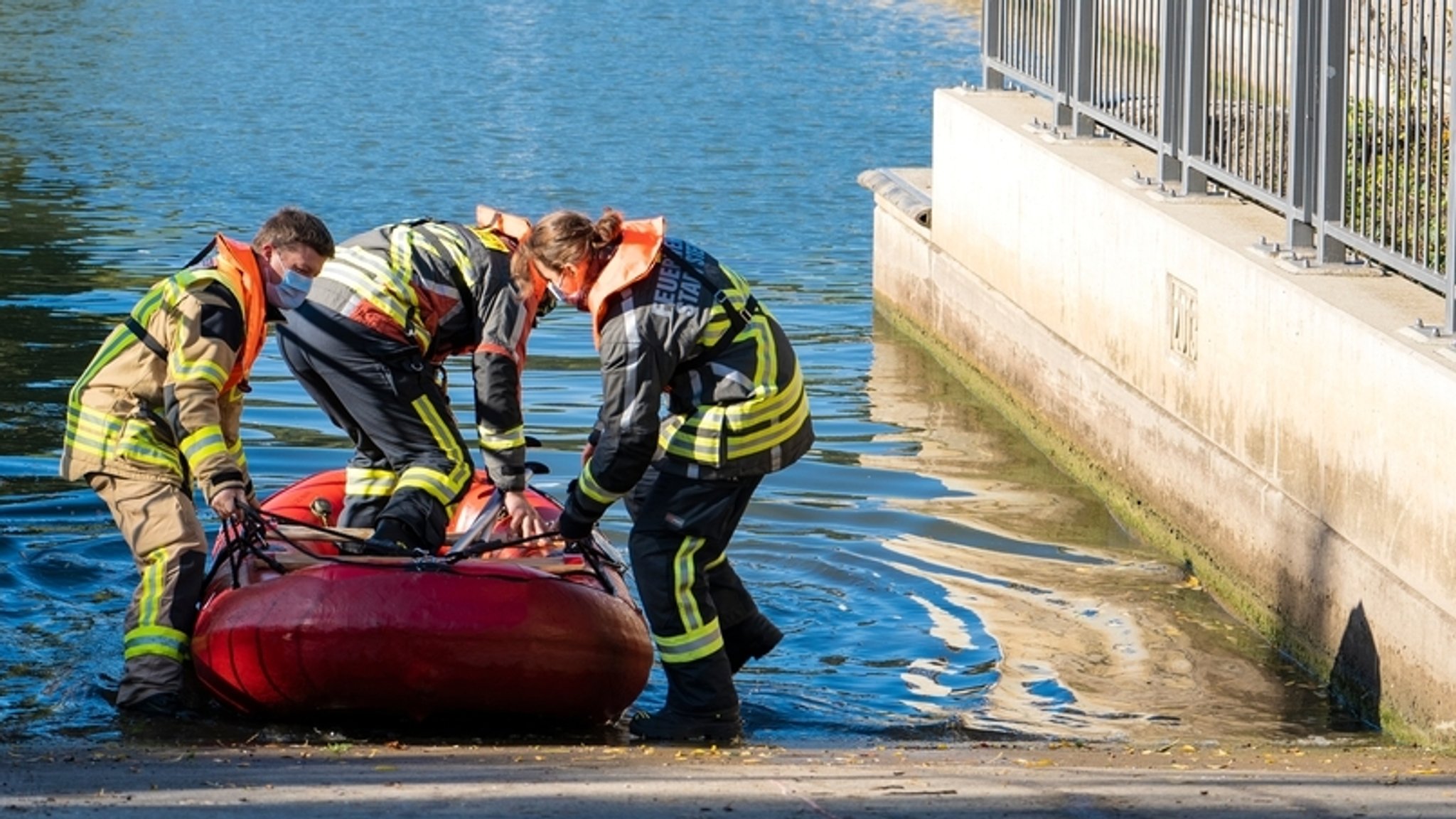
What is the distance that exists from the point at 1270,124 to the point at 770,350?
3.53 m

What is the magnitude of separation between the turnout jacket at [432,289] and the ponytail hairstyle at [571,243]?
0.89 m

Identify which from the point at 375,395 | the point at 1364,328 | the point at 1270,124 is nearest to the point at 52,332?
the point at 375,395

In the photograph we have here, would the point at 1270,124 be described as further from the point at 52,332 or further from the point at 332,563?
the point at 52,332

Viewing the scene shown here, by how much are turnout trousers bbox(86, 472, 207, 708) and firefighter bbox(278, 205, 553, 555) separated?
2.10 feet

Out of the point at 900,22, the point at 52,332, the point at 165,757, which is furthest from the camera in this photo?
the point at 900,22

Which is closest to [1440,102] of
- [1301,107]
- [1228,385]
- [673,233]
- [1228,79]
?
[1301,107]

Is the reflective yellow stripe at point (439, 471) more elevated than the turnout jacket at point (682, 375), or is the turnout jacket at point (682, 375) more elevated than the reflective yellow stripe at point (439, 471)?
the turnout jacket at point (682, 375)

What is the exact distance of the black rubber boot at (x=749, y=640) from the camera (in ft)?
29.8

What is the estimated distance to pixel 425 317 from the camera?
9.05 meters

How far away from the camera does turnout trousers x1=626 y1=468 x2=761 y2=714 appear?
8094 mm

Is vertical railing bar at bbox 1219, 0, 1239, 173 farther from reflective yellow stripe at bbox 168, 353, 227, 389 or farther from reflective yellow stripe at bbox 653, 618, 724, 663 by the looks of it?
reflective yellow stripe at bbox 168, 353, 227, 389

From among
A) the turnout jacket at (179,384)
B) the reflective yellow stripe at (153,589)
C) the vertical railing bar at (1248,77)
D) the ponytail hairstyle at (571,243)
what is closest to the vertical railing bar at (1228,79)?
the vertical railing bar at (1248,77)

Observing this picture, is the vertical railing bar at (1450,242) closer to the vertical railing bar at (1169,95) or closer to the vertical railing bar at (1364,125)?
the vertical railing bar at (1364,125)

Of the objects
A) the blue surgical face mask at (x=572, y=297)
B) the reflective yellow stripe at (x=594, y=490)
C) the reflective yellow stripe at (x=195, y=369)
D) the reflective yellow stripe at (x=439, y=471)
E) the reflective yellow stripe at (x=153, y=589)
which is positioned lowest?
the reflective yellow stripe at (x=153, y=589)
